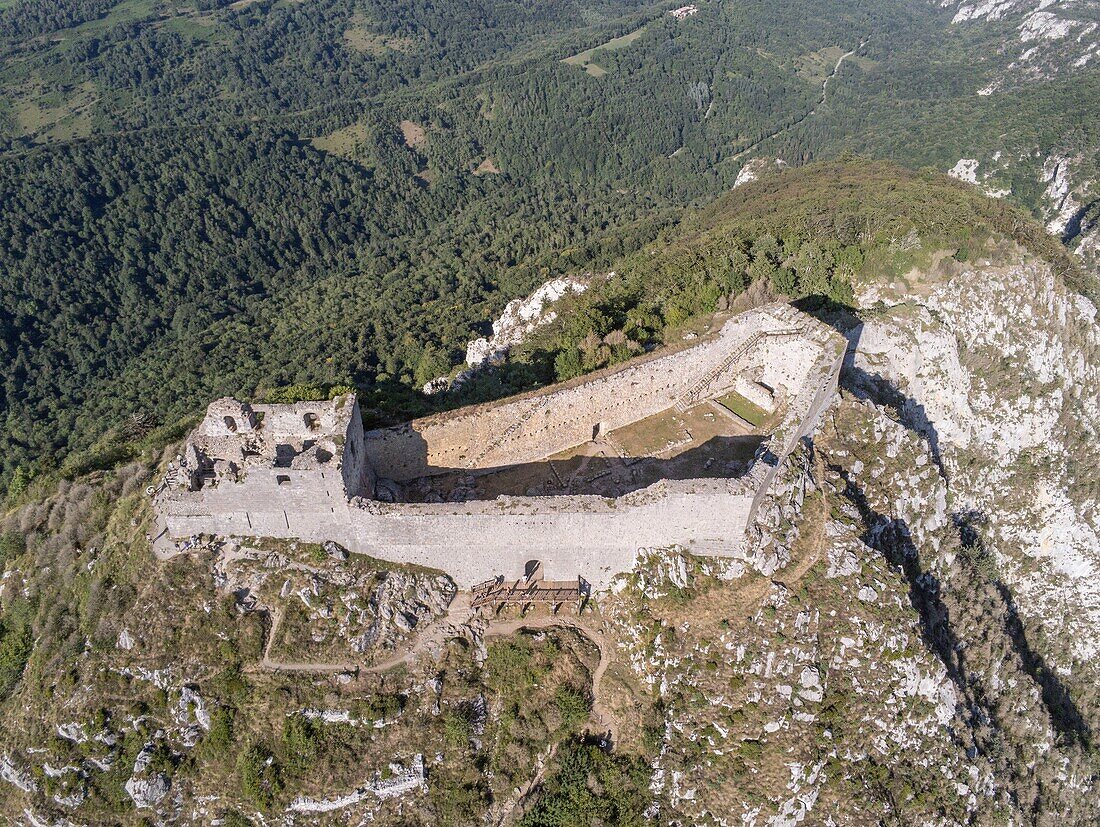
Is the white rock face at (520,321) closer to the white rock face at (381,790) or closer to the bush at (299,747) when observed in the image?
the bush at (299,747)

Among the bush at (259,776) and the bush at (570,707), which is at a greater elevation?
the bush at (570,707)

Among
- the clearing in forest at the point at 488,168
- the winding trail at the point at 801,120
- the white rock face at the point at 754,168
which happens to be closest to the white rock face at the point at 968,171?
the white rock face at the point at 754,168

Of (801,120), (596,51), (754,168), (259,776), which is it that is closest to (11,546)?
(259,776)

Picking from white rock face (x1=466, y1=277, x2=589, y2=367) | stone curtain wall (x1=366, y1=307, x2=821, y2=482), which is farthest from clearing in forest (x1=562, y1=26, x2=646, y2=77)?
stone curtain wall (x1=366, y1=307, x2=821, y2=482)

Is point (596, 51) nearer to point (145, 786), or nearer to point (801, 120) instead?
point (801, 120)

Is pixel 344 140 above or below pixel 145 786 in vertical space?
below

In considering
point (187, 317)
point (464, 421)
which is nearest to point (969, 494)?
point (464, 421)
